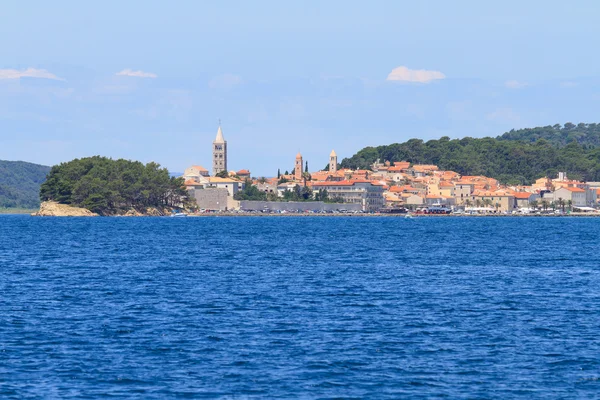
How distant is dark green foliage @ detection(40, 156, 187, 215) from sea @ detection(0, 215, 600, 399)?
388 feet

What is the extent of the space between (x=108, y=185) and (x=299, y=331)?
5726 inches

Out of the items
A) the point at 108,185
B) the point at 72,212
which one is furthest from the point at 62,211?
the point at 108,185

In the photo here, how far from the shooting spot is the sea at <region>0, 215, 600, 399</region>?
22.4m

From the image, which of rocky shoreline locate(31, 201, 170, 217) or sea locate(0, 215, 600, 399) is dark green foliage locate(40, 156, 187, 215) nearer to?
rocky shoreline locate(31, 201, 170, 217)

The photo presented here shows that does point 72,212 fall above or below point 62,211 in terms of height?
below

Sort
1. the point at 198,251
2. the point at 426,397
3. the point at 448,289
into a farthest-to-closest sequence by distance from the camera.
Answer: the point at 198,251, the point at 448,289, the point at 426,397

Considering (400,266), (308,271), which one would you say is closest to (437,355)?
(308,271)

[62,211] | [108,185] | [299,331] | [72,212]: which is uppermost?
[108,185]

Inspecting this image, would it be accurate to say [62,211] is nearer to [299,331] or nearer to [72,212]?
[72,212]

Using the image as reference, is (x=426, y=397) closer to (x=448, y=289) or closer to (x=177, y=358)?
(x=177, y=358)

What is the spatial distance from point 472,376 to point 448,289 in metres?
17.1

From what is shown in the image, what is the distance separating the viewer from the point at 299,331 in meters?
28.8

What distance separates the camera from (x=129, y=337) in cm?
2769

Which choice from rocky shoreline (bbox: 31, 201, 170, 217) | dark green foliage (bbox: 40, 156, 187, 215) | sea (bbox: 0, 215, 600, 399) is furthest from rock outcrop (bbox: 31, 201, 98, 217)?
sea (bbox: 0, 215, 600, 399)
